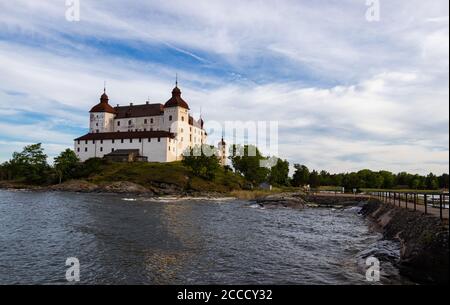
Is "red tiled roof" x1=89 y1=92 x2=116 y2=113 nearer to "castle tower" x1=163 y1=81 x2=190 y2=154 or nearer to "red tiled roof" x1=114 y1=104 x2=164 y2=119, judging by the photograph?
"red tiled roof" x1=114 y1=104 x2=164 y2=119

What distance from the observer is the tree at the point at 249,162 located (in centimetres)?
13586

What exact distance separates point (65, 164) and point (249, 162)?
6561 cm

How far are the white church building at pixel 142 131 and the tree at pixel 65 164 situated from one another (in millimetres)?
11156

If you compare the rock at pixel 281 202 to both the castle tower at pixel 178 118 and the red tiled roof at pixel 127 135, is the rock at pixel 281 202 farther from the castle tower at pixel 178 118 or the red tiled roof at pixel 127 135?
the castle tower at pixel 178 118

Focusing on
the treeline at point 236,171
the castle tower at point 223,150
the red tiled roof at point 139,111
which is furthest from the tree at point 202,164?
the castle tower at point 223,150

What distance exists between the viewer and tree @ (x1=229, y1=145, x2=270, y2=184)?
5349 inches

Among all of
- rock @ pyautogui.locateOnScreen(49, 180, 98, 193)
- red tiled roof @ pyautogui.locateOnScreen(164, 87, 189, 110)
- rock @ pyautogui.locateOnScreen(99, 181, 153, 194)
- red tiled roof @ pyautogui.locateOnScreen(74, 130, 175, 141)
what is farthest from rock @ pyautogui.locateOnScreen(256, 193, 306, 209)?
red tiled roof @ pyautogui.locateOnScreen(164, 87, 189, 110)

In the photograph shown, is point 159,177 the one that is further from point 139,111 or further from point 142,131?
point 139,111

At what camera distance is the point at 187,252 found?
74.0 feet

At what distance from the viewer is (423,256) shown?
16.1 meters

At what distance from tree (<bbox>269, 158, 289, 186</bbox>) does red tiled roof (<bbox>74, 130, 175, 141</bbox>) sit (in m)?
42.3

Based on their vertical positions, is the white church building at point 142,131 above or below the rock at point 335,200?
above

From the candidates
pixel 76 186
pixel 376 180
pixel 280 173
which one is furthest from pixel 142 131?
pixel 376 180
